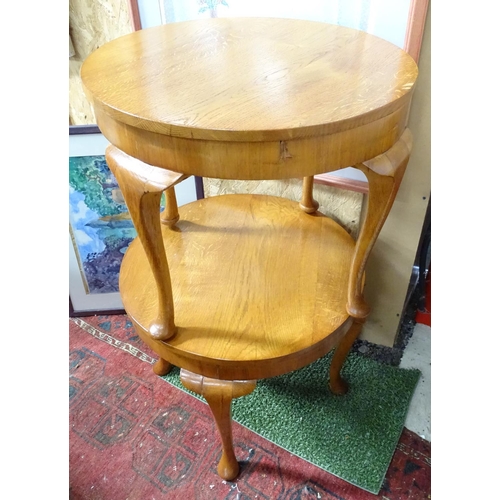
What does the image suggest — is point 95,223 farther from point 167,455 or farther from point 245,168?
point 245,168

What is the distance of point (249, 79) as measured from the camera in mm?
706

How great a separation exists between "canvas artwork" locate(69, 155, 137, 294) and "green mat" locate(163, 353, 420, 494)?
40cm

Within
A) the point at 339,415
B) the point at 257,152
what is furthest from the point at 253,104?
the point at 339,415

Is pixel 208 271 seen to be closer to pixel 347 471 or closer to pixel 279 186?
pixel 279 186

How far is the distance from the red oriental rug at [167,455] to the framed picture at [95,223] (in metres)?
0.24

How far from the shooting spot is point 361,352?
1.33 m

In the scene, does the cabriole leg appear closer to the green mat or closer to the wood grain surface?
the green mat

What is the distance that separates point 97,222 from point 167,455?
2.29 feet

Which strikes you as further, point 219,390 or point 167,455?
point 167,455

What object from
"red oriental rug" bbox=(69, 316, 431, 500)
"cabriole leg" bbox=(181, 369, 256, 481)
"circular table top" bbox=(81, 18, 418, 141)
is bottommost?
"red oriental rug" bbox=(69, 316, 431, 500)

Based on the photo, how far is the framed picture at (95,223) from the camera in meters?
1.25

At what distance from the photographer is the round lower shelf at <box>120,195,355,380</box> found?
849 mm

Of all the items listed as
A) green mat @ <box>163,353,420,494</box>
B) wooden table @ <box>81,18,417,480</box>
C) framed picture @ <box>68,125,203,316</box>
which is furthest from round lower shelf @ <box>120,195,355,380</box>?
green mat @ <box>163,353,420,494</box>

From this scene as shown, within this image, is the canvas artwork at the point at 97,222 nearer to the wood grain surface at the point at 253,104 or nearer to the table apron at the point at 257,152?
the wood grain surface at the point at 253,104
